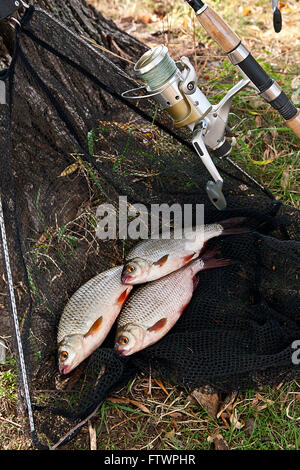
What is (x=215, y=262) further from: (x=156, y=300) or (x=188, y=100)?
(x=188, y=100)

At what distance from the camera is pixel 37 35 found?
237 centimetres

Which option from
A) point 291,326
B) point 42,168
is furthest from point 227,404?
point 42,168

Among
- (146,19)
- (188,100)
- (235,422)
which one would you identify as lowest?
(235,422)

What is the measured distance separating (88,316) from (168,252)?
50 centimetres

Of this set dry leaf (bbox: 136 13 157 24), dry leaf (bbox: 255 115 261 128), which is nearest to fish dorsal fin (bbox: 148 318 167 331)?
dry leaf (bbox: 255 115 261 128)

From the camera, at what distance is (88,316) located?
2400 mm

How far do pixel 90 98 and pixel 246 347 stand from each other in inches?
60.0

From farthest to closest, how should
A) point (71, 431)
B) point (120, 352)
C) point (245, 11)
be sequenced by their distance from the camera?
1. point (245, 11)
2. point (120, 352)
3. point (71, 431)

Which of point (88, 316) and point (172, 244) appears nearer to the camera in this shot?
point (88, 316)

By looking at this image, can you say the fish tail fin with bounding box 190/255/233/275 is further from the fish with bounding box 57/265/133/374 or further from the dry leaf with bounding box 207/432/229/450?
the dry leaf with bounding box 207/432/229/450

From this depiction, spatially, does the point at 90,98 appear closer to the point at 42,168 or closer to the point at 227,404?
the point at 42,168

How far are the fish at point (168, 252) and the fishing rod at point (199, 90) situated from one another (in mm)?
177

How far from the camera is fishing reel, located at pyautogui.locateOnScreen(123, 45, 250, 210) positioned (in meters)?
2.24

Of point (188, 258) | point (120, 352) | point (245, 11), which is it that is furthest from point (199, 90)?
point (245, 11)
